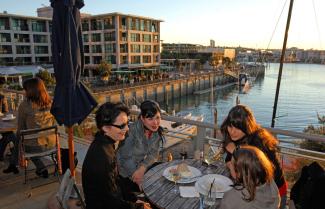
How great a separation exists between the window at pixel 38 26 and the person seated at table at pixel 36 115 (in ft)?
192

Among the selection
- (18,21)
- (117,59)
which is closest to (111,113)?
(117,59)

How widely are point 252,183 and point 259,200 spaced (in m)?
0.17

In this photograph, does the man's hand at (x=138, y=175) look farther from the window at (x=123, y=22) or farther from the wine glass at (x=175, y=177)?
the window at (x=123, y=22)

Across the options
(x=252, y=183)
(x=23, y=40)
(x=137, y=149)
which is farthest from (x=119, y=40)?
(x=252, y=183)

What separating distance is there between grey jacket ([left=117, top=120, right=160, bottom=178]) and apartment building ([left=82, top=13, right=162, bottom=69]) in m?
55.4

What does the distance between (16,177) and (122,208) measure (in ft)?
11.8

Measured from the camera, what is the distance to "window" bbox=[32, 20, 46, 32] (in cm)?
5541

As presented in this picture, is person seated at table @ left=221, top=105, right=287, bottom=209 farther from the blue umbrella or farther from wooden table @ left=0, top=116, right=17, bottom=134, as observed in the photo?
wooden table @ left=0, top=116, right=17, bottom=134

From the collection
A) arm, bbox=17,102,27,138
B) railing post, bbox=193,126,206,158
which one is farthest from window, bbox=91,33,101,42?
railing post, bbox=193,126,206,158

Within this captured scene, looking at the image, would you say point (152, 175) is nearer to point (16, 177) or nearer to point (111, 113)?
point (111, 113)

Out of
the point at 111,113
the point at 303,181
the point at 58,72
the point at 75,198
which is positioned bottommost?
the point at 75,198

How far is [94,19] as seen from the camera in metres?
60.0

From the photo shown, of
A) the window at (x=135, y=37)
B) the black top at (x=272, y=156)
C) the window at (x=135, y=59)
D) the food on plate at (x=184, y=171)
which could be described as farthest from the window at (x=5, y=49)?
the black top at (x=272, y=156)

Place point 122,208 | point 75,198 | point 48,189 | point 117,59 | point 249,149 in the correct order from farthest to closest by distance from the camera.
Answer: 1. point 117,59
2. point 48,189
3. point 75,198
4. point 122,208
5. point 249,149
